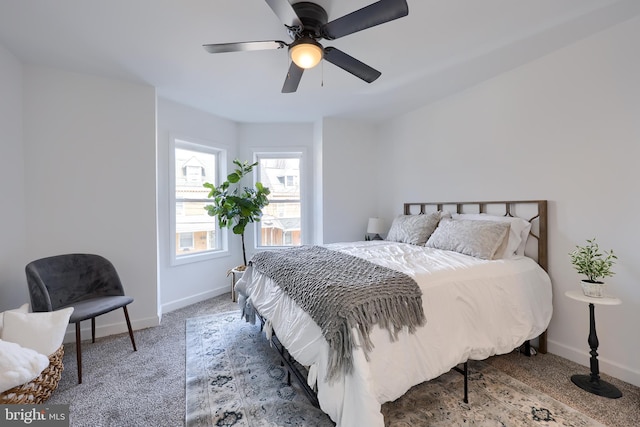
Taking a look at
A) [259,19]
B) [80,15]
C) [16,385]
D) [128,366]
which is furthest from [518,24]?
[128,366]

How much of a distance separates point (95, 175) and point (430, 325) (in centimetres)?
326

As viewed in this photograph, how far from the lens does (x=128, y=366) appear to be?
2152 mm

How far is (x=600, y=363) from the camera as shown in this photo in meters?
2.05

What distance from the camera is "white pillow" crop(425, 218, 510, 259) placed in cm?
224

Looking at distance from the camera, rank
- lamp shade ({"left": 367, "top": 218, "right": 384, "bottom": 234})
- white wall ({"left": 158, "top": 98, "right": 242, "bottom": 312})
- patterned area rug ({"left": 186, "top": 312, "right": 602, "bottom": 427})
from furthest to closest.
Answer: lamp shade ({"left": 367, "top": 218, "right": 384, "bottom": 234}) → white wall ({"left": 158, "top": 98, "right": 242, "bottom": 312}) → patterned area rug ({"left": 186, "top": 312, "right": 602, "bottom": 427})

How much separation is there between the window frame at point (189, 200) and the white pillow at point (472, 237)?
298 cm

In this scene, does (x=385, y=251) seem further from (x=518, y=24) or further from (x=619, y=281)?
(x=518, y=24)

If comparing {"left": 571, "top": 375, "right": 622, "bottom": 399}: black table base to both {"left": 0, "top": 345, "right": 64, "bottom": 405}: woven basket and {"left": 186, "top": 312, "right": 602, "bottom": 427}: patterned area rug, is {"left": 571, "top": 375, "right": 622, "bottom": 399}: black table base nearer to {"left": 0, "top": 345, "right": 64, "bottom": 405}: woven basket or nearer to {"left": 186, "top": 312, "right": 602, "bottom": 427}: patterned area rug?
{"left": 186, "top": 312, "right": 602, "bottom": 427}: patterned area rug

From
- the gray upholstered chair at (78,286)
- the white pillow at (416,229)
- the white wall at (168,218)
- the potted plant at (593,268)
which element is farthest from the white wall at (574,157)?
the gray upholstered chair at (78,286)

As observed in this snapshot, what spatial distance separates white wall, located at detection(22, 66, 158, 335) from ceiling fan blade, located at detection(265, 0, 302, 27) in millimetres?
2112

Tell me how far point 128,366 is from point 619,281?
3.82 m

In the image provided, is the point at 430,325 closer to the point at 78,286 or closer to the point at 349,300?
the point at 349,300

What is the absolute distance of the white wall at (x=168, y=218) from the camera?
132 inches

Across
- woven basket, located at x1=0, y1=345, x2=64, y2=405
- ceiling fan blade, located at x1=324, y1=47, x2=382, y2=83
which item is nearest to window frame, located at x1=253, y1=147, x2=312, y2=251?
ceiling fan blade, located at x1=324, y1=47, x2=382, y2=83
